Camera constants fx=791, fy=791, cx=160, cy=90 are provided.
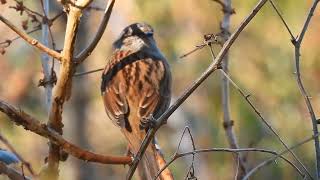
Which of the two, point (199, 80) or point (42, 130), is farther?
point (42, 130)

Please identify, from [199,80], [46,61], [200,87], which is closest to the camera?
[199,80]

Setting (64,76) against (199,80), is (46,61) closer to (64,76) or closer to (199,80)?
(64,76)

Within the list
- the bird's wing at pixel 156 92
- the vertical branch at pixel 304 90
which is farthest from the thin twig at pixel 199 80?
the bird's wing at pixel 156 92

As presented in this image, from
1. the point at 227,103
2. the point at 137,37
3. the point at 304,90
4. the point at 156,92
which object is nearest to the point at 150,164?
the point at 227,103

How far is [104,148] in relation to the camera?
29.9ft

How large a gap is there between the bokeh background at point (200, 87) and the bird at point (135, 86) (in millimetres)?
1130

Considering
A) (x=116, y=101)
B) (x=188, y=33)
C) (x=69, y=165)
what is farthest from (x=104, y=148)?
(x=116, y=101)

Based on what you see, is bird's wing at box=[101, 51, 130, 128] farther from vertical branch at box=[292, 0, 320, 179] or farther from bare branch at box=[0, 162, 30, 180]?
vertical branch at box=[292, 0, 320, 179]

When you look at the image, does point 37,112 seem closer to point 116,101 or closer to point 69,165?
point 69,165

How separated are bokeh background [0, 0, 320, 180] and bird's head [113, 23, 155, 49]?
0.97 m

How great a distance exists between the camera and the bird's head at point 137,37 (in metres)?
5.25

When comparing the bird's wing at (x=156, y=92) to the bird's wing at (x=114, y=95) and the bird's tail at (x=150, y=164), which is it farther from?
the bird's tail at (x=150, y=164)

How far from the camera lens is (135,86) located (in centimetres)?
473

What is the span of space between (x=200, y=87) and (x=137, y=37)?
3.30 meters
